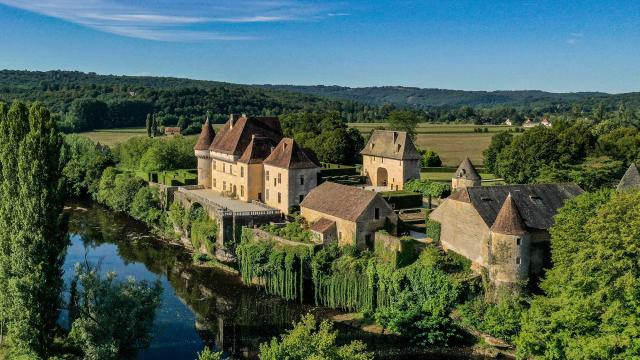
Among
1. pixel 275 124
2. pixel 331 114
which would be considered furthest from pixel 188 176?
pixel 331 114

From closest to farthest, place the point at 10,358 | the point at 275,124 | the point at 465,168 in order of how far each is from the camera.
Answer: the point at 10,358 → the point at 465,168 → the point at 275,124

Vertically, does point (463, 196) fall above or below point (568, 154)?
below

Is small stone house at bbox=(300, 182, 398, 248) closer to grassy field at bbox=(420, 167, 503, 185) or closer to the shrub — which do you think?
the shrub

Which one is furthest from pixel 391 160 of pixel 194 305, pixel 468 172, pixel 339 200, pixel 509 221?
pixel 194 305

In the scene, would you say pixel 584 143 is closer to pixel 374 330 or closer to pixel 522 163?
pixel 522 163

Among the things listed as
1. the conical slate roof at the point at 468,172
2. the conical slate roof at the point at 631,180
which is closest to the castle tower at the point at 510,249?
the conical slate roof at the point at 631,180

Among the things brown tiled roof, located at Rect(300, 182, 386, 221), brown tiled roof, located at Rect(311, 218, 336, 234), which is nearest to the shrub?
brown tiled roof, located at Rect(300, 182, 386, 221)

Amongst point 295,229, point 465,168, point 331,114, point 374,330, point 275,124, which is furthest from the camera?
point 331,114

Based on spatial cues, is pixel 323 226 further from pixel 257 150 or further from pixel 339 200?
pixel 257 150
